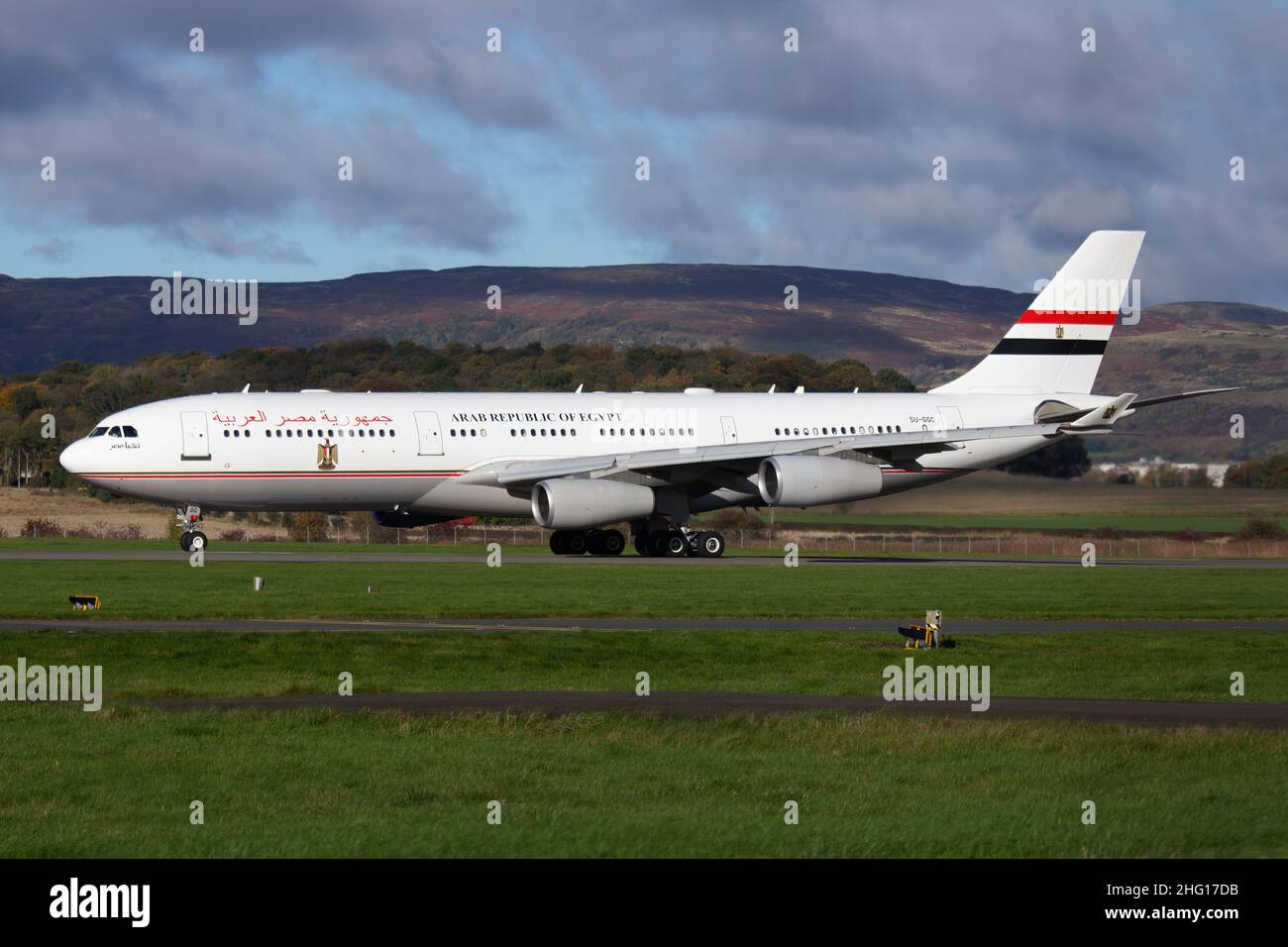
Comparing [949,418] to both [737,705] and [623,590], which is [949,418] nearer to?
[623,590]

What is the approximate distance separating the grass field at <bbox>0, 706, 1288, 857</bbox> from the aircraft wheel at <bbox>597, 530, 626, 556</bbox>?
3481 centimetres

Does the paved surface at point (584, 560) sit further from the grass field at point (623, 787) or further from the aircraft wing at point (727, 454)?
the grass field at point (623, 787)

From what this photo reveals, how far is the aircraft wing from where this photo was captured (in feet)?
169

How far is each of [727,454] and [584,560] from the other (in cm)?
531

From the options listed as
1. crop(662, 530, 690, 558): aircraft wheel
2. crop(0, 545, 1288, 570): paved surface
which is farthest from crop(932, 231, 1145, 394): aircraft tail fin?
crop(662, 530, 690, 558): aircraft wheel

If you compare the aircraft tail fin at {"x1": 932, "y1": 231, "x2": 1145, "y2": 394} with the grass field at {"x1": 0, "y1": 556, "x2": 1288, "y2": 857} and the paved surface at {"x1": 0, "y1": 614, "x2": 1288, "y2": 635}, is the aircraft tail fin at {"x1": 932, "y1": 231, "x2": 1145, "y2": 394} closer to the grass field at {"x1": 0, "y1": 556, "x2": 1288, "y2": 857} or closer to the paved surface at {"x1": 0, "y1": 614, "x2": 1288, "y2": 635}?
the paved surface at {"x1": 0, "y1": 614, "x2": 1288, "y2": 635}

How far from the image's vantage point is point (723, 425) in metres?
55.8

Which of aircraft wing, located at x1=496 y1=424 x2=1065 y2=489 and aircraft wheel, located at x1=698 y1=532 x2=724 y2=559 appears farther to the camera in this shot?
aircraft wheel, located at x1=698 y1=532 x2=724 y2=559

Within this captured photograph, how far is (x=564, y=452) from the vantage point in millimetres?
53875
